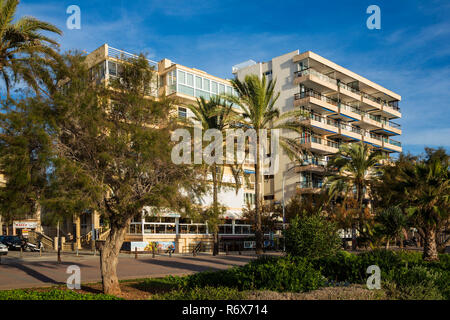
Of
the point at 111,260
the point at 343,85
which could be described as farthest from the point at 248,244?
the point at 111,260

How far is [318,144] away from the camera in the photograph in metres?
50.9

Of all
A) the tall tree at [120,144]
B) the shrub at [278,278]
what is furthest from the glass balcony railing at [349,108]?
A: the shrub at [278,278]

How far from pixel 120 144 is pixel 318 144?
41.9 m

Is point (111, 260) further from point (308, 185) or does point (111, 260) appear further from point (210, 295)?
point (308, 185)

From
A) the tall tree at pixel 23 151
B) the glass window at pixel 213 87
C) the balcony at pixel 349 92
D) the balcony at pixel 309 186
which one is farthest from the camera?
the balcony at pixel 349 92

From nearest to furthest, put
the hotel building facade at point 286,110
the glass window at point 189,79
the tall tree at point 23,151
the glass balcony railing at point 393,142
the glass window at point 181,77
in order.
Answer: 1. the tall tree at point 23,151
2. the hotel building facade at point 286,110
3. the glass window at point 181,77
4. the glass window at point 189,79
5. the glass balcony railing at point 393,142

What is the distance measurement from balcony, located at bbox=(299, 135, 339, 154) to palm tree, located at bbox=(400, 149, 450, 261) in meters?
29.6

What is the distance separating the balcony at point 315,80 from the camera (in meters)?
50.6

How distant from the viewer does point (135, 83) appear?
43.1 feet

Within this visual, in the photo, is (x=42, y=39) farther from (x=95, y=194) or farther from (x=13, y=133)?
(x=95, y=194)

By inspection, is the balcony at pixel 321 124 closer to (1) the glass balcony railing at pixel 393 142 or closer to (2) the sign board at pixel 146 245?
(1) the glass balcony railing at pixel 393 142

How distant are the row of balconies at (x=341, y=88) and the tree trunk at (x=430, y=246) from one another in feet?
110

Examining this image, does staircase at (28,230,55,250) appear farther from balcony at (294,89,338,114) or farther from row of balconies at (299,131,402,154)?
balcony at (294,89,338,114)
